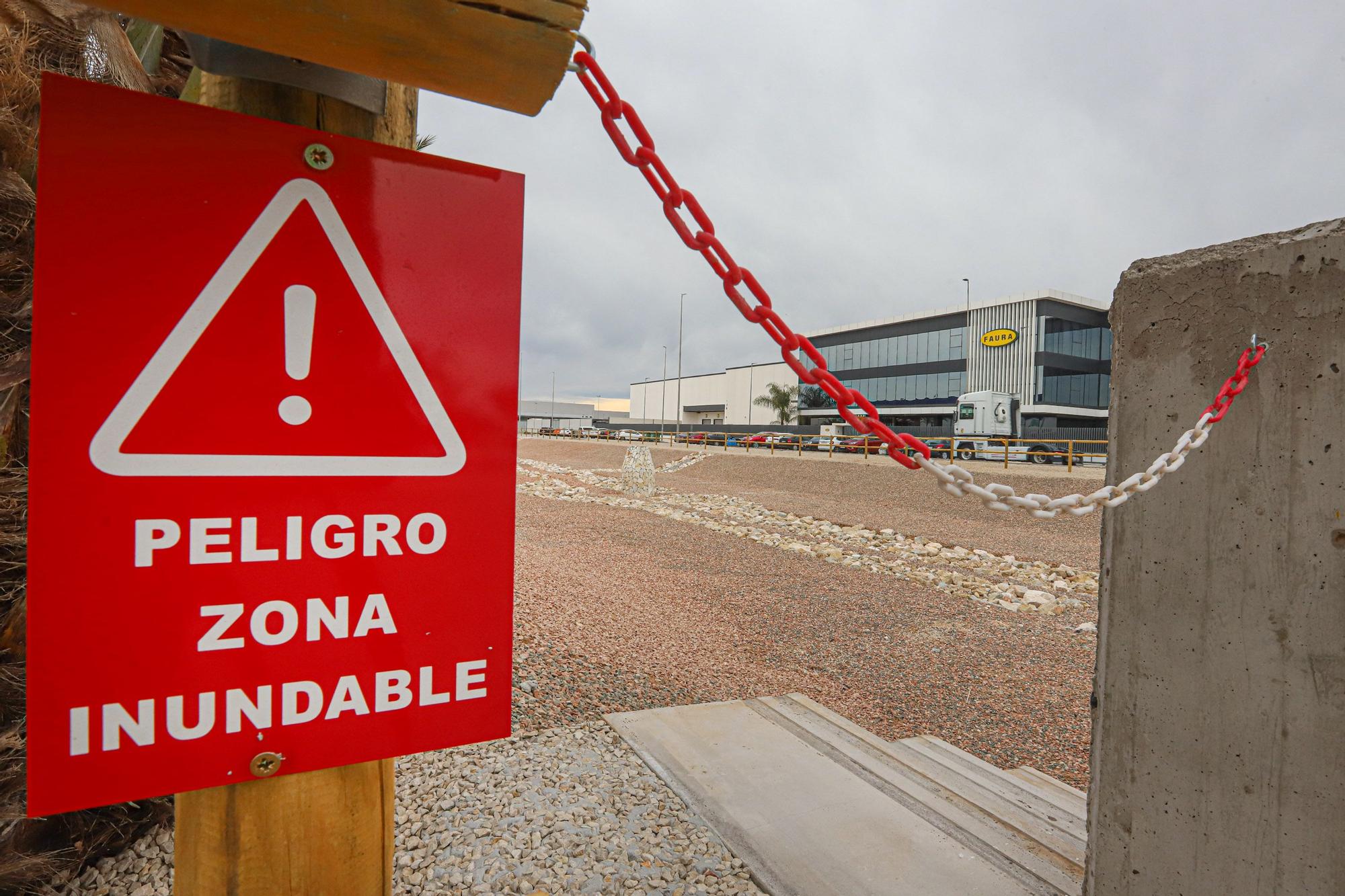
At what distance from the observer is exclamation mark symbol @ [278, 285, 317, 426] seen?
4.19 ft

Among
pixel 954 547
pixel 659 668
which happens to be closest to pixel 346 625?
pixel 659 668

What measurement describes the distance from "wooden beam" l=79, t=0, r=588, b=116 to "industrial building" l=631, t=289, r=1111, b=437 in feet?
120

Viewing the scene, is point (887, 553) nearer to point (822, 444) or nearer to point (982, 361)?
point (822, 444)

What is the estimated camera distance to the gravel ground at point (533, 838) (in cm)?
244

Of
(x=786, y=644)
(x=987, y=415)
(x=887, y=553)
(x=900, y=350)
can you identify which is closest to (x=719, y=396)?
(x=900, y=350)

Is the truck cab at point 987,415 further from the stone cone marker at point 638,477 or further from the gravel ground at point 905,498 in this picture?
the stone cone marker at point 638,477

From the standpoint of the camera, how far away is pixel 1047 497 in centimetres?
144

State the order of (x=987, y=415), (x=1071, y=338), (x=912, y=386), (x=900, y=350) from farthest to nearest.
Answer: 1. (x=900, y=350)
2. (x=912, y=386)
3. (x=1071, y=338)
4. (x=987, y=415)

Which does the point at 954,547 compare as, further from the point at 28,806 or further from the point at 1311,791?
the point at 28,806

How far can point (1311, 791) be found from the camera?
1.69 metres

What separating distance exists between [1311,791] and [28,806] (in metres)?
2.57

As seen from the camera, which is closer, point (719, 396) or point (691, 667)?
point (691, 667)

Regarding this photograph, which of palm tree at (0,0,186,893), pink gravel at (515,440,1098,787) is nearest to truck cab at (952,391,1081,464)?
pink gravel at (515,440,1098,787)

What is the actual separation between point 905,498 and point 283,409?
18185mm
